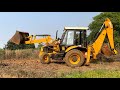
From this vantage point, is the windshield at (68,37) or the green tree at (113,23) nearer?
the windshield at (68,37)

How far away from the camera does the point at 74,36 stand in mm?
16000

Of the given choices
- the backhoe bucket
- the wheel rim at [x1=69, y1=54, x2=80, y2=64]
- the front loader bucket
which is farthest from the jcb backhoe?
the front loader bucket

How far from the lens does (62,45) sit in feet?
53.7

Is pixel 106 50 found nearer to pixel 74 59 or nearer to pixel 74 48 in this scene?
pixel 74 48

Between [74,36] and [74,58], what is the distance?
1.16m

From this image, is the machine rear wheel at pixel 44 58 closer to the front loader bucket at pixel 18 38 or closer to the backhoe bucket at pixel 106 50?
the front loader bucket at pixel 18 38

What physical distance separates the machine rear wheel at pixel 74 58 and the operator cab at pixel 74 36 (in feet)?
1.90

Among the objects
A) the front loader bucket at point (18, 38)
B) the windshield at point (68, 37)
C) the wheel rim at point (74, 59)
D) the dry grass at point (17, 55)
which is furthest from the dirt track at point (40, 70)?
the dry grass at point (17, 55)

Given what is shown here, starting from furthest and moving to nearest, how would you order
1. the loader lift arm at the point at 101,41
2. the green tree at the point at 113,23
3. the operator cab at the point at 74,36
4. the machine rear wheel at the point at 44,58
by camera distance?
the green tree at the point at 113,23, the machine rear wheel at the point at 44,58, the loader lift arm at the point at 101,41, the operator cab at the point at 74,36

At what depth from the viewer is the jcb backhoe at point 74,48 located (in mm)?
15745

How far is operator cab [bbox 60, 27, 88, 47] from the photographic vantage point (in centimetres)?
1596
